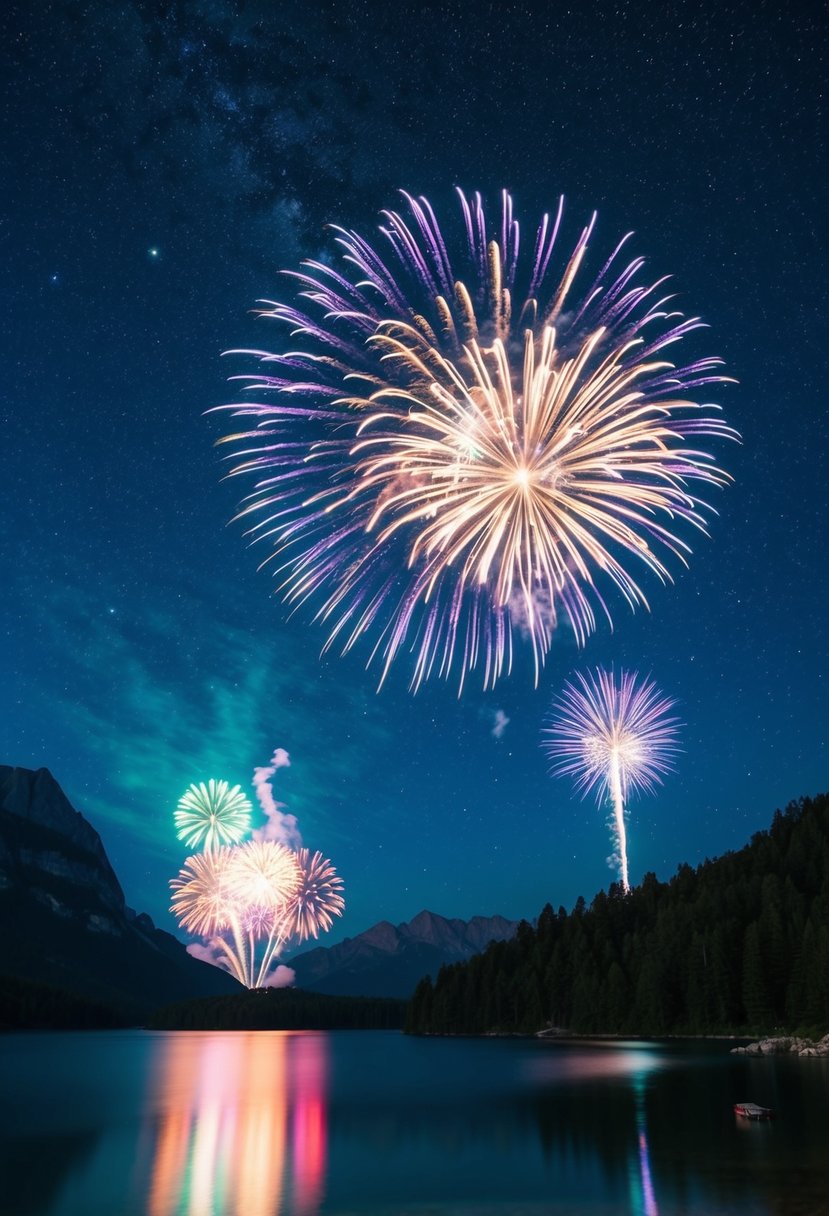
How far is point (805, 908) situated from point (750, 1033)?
2160 cm

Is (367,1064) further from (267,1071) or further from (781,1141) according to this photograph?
(781,1141)

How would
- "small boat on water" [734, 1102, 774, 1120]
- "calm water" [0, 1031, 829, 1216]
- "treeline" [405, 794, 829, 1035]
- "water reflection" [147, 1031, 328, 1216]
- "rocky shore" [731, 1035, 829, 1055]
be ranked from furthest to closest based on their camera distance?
"treeline" [405, 794, 829, 1035]
"rocky shore" [731, 1035, 829, 1055]
"small boat on water" [734, 1102, 774, 1120]
"water reflection" [147, 1031, 328, 1216]
"calm water" [0, 1031, 829, 1216]

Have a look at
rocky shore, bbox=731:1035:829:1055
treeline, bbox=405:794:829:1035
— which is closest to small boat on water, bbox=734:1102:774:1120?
rocky shore, bbox=731:1035:829:1055

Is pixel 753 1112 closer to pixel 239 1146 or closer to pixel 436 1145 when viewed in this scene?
pixel 436 1145

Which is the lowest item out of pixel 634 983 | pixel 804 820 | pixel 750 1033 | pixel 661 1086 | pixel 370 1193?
pixel 370 1193

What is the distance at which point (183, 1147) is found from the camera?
45844 millimetres

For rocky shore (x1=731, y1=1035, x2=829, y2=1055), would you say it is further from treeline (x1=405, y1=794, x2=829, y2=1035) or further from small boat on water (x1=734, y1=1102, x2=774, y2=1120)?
small boat on water (x1=734, y1=1102, x2=774, y2=1120)

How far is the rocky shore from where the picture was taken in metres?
92.6

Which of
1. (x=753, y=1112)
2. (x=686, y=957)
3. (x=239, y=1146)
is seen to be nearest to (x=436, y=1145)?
(x=239, y=1146)

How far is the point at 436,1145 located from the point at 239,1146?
10433mm

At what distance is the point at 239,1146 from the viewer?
4612 centimetres

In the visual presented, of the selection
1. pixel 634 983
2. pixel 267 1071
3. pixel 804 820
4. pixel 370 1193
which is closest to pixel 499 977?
pixel 634 983

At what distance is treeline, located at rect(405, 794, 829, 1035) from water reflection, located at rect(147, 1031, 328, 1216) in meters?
61.6

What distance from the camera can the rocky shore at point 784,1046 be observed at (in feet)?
304
